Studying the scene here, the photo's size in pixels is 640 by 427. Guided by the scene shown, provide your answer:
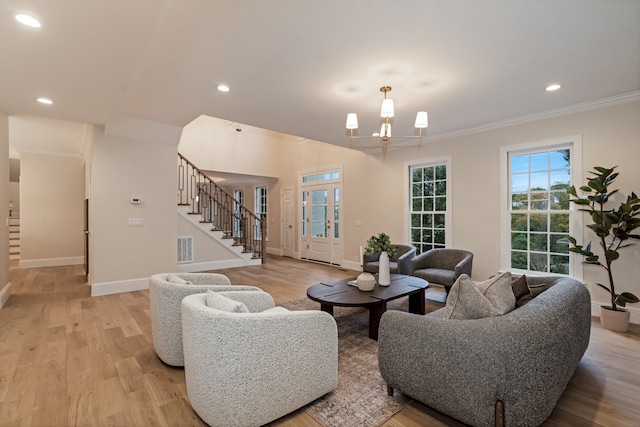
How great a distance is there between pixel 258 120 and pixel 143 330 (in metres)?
3.04

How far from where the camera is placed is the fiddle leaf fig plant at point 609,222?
325 centimetres

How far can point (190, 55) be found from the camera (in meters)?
2.66

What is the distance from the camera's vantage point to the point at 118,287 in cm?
464

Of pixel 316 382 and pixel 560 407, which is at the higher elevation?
pixel 316 382

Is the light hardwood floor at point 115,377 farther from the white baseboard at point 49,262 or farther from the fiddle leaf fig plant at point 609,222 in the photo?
the white baseboard at point 49,262

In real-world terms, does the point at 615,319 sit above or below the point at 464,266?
below

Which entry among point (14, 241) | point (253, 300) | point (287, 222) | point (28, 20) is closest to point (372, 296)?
point (253, 300)

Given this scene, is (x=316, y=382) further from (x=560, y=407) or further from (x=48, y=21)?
(x=48, y=21)

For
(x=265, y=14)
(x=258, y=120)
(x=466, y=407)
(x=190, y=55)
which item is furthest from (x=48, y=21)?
(x=466, y=407)

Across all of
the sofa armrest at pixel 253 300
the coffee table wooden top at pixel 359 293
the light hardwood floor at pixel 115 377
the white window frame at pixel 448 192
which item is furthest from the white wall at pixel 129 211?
the white window frame at pixel 448 192

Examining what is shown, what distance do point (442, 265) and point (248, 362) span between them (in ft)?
12.5

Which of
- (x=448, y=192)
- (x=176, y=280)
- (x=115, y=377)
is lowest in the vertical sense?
(x=115, y=377)

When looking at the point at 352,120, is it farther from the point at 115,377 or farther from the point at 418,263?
the point at 115,377

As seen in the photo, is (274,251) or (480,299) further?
(274,251)
